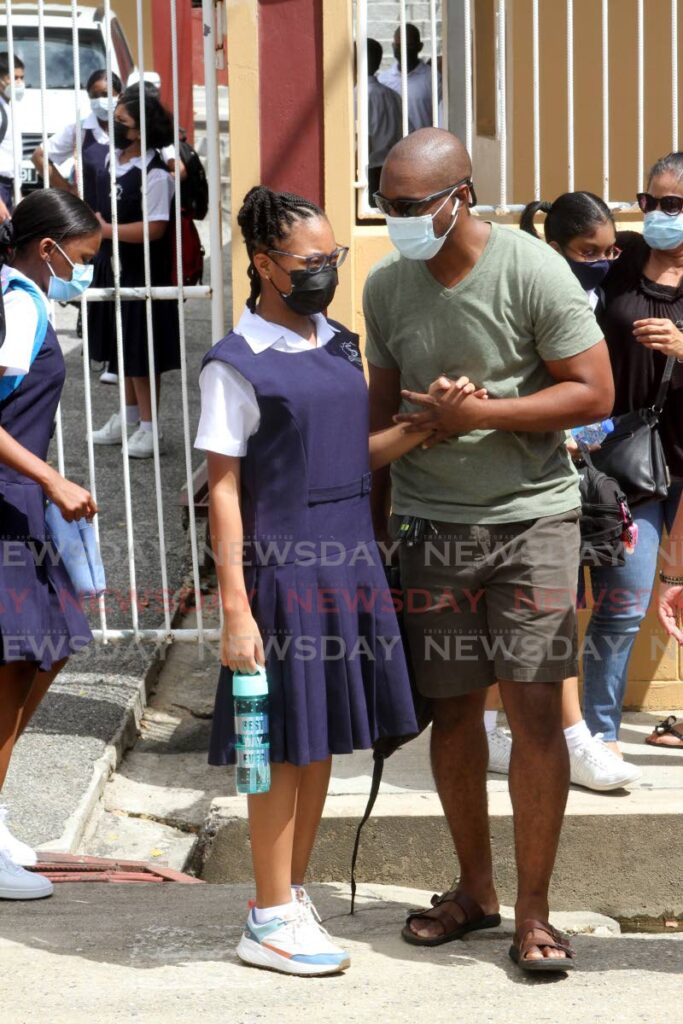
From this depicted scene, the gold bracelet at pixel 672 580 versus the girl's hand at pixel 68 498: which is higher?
the girl's hand at pixel 68 498

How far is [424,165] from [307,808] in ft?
4.85

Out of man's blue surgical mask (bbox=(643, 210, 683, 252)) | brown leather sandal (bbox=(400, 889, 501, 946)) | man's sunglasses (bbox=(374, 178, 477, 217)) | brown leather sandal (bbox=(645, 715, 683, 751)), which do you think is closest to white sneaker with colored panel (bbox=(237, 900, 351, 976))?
brown leather sandal (bbox=(400, 889, 501, 946))

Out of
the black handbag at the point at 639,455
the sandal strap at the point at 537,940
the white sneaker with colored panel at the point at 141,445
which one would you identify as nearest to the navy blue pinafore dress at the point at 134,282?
the white sneaker with colored panel at the point at 141,445

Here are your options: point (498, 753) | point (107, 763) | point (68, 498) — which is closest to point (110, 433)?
point (107, 763)

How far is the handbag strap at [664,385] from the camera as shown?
14.2 feet

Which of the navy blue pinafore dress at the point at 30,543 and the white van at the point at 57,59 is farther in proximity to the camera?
the white van at the point at 57,59

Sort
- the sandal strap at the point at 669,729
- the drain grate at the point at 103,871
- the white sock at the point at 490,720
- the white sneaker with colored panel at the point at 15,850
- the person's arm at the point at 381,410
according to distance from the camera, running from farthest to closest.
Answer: the sandal strap at the point at 669,729
the white sock at the point at 490,720
the drain grate at the point at 103,871
the white sneaker with colored panel at the point at 15,850
the person's arm at the point at 381,410

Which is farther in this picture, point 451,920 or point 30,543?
point 30,543

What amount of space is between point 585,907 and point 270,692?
1683mm

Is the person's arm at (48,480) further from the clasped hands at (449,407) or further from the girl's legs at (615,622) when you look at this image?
the girl's legs at (615,622)

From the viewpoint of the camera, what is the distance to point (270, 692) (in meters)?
3.20

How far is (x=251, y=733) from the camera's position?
3.12 meters

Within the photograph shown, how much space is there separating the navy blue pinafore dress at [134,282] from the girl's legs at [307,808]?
3.66m

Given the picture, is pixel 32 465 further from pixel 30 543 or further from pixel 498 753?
pixel 498 753
